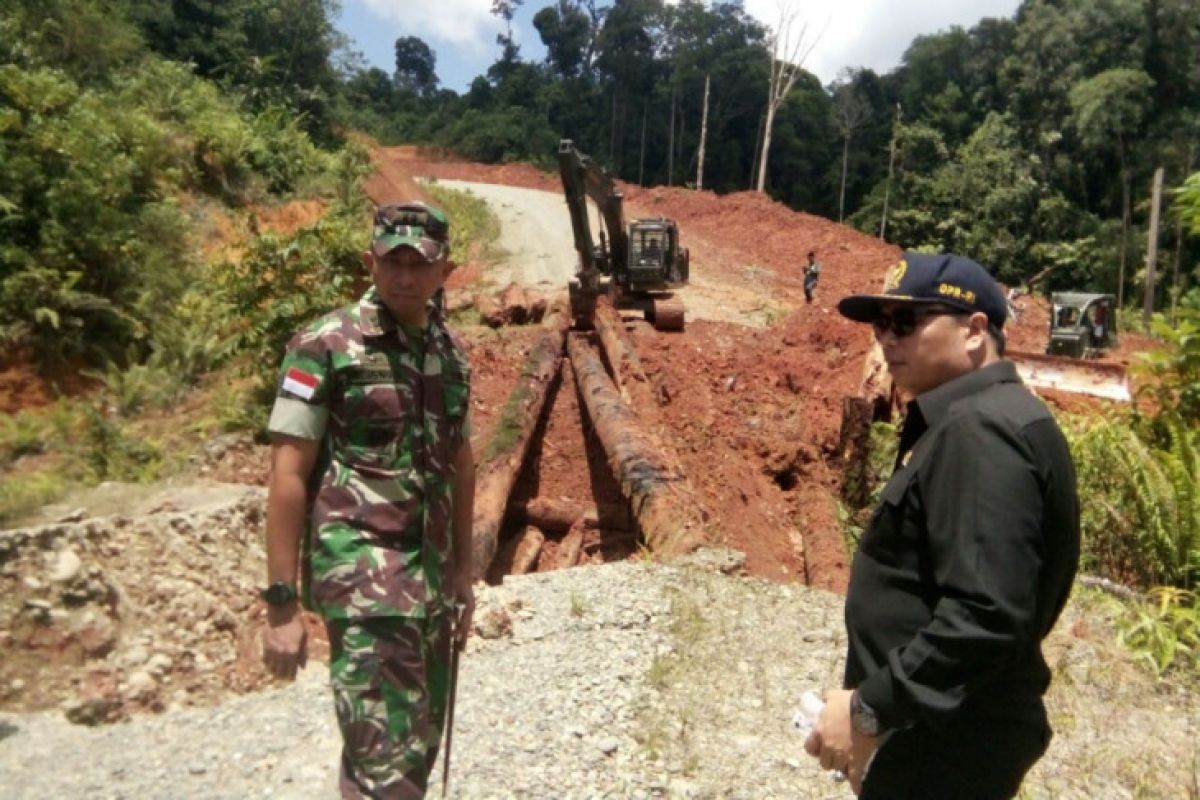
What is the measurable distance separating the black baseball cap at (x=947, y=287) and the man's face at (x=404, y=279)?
1312 mm

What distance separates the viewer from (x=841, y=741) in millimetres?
2033

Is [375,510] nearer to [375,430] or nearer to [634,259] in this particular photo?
[375,430]

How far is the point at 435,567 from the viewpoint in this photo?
287 cm

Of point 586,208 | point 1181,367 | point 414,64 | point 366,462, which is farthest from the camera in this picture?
point 414,64

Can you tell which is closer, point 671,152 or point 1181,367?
point 1181,367

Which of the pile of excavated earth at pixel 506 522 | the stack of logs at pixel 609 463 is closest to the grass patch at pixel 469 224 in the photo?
the pile of excavated earth at pixel 506 522

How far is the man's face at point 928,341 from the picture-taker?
6.93ft

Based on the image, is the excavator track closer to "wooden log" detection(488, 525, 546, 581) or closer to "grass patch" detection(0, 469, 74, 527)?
"wooden log" detection(488, 525, 546, 581)

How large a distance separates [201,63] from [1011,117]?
2589cm

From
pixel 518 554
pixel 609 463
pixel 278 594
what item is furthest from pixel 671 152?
pixel 278 594

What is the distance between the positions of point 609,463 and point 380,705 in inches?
207

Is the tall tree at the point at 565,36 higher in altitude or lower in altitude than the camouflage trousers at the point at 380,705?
higher

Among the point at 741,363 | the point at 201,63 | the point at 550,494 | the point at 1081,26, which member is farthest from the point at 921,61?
the point at 550,494

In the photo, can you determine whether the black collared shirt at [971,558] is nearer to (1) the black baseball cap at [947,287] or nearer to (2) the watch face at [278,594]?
(1) the black baseball cap at [947,287]
